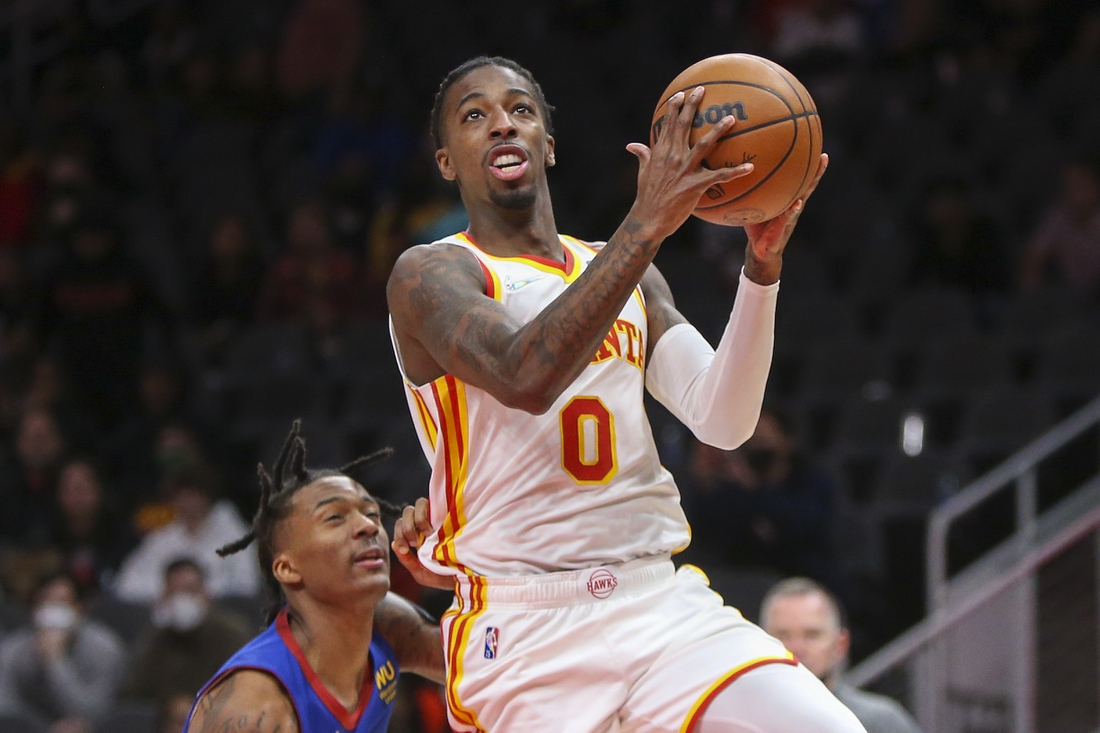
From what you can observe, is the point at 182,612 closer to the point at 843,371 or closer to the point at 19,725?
the point at 19,725

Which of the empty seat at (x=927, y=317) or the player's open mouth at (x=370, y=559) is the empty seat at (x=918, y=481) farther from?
the player's open mouth at (x=370, y=559)

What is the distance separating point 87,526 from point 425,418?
5703mm

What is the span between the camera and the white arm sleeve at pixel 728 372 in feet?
9.70

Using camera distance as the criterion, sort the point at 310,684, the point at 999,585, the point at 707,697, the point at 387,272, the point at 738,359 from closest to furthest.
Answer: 1. the point at 707,697
2. the point at 738,359
3. the point at 310,684
4. the point at 999,585
5. the point at 387,272

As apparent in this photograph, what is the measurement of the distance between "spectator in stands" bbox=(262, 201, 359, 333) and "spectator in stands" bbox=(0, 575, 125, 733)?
10.9 feet

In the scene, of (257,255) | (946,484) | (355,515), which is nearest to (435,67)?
(257,255)

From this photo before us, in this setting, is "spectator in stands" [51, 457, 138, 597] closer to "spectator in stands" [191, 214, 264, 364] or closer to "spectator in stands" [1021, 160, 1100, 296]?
"spectator in stands" [191, 214, 264, 364]

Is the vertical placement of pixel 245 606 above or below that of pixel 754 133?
below

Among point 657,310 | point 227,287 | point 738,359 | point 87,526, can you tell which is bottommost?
point 87,526

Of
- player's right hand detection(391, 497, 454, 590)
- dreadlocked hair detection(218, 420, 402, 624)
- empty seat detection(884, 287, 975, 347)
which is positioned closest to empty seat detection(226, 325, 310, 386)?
empty seat detection(884, 287, 975, 347)

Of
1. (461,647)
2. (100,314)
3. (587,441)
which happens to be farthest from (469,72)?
(100,314)

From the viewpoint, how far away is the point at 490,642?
3.05 m

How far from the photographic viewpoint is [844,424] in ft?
26.6

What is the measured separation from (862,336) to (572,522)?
599 cm
